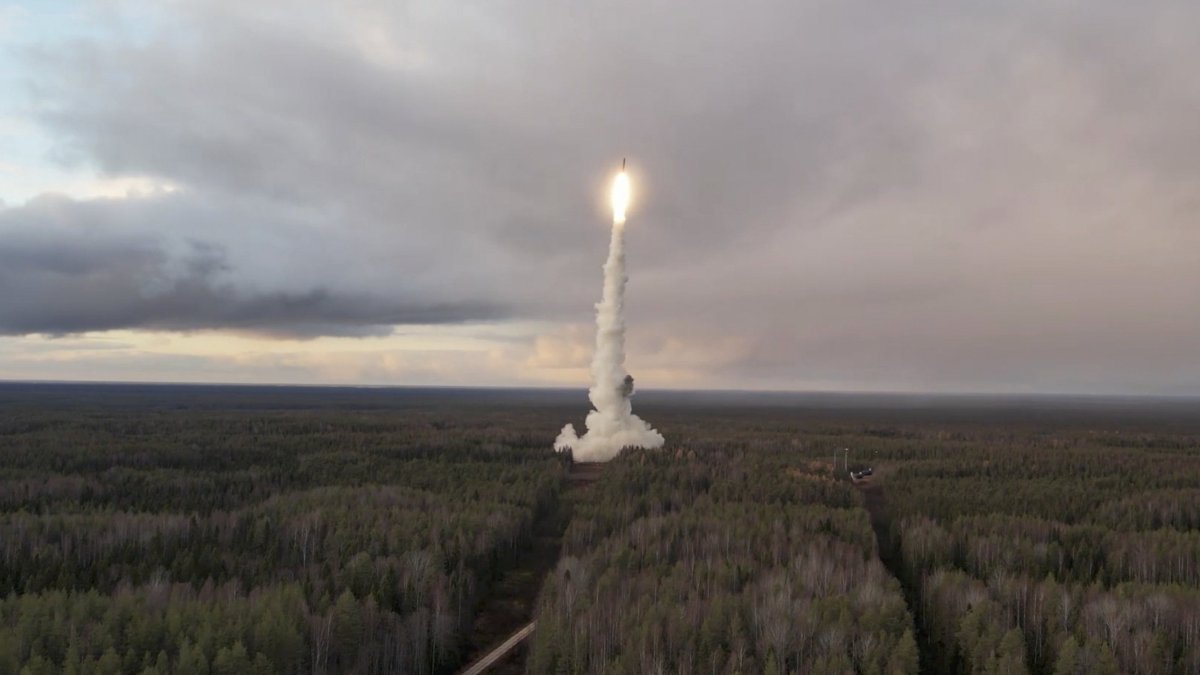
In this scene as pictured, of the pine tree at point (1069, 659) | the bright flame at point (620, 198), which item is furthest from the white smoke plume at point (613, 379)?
the pine tree at point (1069, 659)

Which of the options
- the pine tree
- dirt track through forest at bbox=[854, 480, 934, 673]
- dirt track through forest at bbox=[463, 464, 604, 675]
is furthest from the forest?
dirt track through forest at bbox=[463, 464, 604, 675]

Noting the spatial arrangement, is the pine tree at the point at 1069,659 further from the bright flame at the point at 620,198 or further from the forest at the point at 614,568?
the bright flame at the point at 620,198

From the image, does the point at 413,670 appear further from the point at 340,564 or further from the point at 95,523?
the point at 95,523

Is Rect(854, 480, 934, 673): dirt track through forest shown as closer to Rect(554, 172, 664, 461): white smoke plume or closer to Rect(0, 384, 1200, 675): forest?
Rect(0, 384, 1200, 675): forest

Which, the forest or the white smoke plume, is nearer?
the forest

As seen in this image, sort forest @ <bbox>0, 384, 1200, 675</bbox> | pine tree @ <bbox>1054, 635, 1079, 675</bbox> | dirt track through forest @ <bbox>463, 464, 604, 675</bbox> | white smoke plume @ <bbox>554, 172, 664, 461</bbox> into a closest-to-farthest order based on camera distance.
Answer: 1. pine tree @ <bbox>1054, 635, 1079, 675</bbox>
2. forest @ <bbox>0, 384, 1200, 675</bbox>
3. dirt track through forest @ <bbox>463, 464, 604, 675</bbox>
4. white smoke plume @ <bbox>554, 172, 664, 461</bbox>

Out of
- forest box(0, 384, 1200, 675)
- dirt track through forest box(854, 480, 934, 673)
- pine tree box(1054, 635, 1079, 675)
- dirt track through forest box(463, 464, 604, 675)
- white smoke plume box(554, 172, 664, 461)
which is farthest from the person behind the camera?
white smoke plume box(554, 172, 664, 461)

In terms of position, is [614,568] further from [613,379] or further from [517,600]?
[613,379]

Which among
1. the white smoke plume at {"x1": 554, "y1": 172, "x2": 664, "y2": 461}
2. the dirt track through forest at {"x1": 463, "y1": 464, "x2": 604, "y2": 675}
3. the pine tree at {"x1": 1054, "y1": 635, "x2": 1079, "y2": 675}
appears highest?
the white smoke plume at {"x1": 554, "y1": 172, "x2": 664, "y2": 461}
